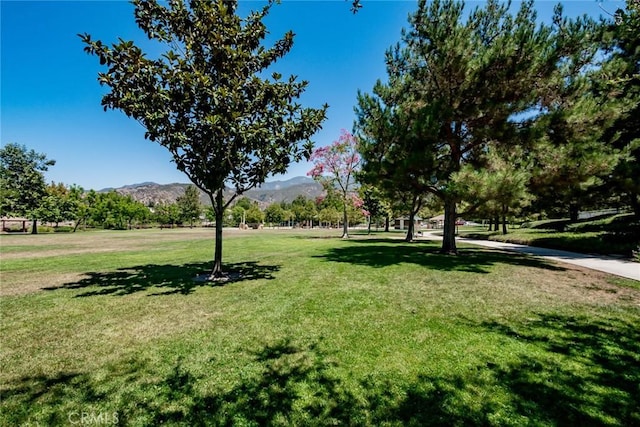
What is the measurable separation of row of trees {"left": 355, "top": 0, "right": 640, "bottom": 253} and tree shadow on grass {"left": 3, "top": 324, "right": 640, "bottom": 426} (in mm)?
8159

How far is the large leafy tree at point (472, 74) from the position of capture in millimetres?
11328

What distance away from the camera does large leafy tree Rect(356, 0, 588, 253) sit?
11.3 meters

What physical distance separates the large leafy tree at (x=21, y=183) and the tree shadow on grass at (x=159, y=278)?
44232 millimetres

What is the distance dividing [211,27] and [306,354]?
8850mm

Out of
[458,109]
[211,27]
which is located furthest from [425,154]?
[211,27]

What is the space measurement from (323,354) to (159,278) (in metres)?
7.62

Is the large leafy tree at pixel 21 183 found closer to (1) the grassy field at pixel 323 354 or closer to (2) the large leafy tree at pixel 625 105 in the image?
(1) the grassy field at pixel 323 354

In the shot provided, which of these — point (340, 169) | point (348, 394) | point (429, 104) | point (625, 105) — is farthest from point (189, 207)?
point (348, 394)

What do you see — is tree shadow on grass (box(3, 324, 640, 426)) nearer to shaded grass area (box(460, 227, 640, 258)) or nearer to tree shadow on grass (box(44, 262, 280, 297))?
tree shadow on grass (box(44, 262, 280, 297))

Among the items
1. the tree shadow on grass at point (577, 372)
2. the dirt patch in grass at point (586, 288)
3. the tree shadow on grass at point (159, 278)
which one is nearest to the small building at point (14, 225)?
the tree shadow on grass at point (159, 278)

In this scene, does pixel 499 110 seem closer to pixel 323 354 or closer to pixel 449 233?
pixel 449 233

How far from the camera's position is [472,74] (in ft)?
39.3

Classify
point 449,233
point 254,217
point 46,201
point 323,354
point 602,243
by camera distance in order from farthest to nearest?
point 254,217 < point 46,201 < point 449,233 < point 602,243 < point 323,354

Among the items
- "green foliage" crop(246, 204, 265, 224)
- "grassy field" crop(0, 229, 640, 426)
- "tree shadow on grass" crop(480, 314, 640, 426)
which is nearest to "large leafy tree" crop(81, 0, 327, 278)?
"grassy field" crop(0, 229, 640, 426)
